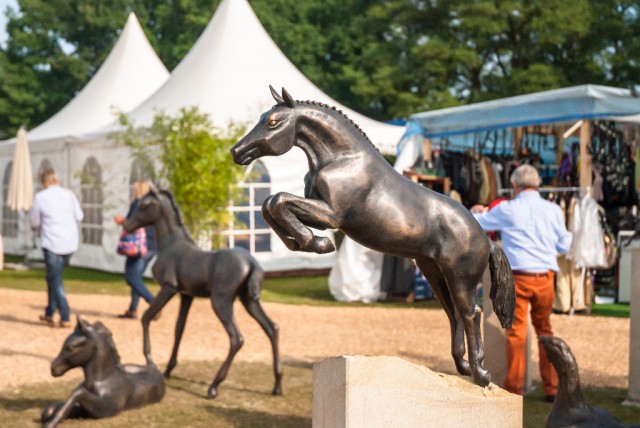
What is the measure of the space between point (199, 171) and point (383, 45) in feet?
53.6

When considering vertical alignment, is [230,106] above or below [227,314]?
above

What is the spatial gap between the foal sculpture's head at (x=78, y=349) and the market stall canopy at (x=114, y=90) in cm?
1391

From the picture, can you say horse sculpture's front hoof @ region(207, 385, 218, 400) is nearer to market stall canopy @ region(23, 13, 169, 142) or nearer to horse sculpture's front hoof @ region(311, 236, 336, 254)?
horse sculpture's front hoof @ region(311, 236, 336, 254)

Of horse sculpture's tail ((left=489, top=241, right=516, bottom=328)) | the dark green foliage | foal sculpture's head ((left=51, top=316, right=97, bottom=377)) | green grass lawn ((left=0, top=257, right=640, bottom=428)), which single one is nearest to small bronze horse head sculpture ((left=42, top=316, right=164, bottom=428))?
foal sculpture's head ((left=51, top=316, right=97, bottom=377))

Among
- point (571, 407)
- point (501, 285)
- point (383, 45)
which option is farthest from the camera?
point (383, 45)

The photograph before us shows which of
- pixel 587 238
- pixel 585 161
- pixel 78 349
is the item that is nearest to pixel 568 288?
pixel 587 238

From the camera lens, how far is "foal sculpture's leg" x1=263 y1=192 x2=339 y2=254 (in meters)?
2.26

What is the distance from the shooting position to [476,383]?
273cm

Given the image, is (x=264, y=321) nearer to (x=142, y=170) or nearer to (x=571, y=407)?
(x=571, y=407)

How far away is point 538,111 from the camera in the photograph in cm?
1095

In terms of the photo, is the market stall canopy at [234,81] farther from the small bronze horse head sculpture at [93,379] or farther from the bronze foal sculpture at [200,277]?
the small bronze horse head sculpture at [93,379]

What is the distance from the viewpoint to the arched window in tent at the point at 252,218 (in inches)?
595

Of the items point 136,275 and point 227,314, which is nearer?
point 227,314

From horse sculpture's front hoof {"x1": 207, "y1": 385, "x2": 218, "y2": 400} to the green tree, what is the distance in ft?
23.0
